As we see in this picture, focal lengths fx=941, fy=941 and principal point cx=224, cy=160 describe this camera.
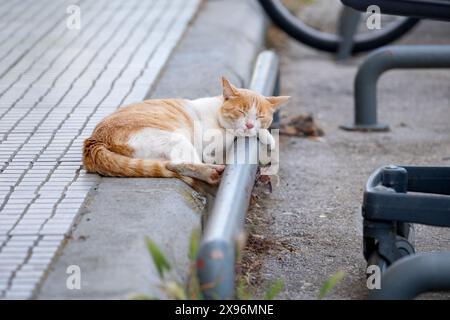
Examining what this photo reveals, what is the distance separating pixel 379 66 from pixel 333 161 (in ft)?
2.84

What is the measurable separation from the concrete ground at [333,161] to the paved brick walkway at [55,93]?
874mm

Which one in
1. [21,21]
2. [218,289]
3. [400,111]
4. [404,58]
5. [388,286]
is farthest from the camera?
[21,21]

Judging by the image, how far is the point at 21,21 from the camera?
24.3ft

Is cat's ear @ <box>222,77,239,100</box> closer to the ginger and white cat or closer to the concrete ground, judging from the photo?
the ginger and white cat

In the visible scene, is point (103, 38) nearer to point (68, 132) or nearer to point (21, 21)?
point (21, 21)

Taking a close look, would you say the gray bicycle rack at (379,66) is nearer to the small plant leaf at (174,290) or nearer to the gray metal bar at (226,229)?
the gray metal bar at (226,229)

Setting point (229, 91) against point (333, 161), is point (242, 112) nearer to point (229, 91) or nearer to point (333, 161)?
point (229, 91)

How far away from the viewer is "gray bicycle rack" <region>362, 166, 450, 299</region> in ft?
10.2

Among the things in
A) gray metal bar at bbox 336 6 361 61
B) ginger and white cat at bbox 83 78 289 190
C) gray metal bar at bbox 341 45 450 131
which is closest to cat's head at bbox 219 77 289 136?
ginger and white cat at bbox 83 78 289 190

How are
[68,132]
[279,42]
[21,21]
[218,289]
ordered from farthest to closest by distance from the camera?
[279,42], [21,21], [68,132], [218,289]

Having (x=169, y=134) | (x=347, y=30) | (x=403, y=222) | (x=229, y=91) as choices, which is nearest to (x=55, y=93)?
(x=229, y=91)

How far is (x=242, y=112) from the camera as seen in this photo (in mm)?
4270

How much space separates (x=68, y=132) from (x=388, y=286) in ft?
7.16
